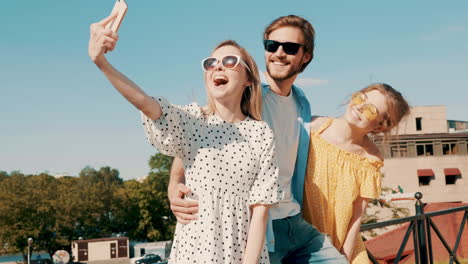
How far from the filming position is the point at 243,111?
8.44 feet

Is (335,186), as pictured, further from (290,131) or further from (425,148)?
(425,148)

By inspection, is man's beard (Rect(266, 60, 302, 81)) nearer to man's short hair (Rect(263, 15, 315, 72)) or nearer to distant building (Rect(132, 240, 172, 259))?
man's short hair (Rect(263, 15, 315, 72))

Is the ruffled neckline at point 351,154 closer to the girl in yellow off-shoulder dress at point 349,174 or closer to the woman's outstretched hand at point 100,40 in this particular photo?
the girl in yellow off-shoulder dress at point 349,174

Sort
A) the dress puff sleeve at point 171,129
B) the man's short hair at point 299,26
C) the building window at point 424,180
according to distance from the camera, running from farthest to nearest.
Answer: the building window at point 424,180 < the man's short hair at point 299,26 < the dress puff sleeve at point 171,129

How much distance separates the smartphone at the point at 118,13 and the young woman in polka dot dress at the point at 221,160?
226 millimetres

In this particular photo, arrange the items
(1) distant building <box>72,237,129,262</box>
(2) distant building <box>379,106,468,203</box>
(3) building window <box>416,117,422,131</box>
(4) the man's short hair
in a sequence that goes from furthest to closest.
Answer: (1) distant building <box>72,237,129,262</box>, (3) building window <box>416,117,422,131</box>, (2) distant building <box>379,106,468,203</box>, (4) the man's short hair

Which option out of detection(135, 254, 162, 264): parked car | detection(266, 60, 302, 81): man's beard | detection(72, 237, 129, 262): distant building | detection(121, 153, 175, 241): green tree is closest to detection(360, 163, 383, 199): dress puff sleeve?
detection(266, 60, 302, 81): man's beard

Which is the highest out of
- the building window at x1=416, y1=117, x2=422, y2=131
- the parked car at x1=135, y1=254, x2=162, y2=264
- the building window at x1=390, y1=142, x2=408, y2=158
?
the building window at x1=416, y1=117, x2=422, y2=131

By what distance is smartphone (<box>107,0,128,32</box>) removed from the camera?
1.89 metres

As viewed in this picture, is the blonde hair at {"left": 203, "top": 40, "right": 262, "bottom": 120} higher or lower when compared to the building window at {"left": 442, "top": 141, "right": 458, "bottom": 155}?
lower

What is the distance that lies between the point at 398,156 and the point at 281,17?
41970 mm

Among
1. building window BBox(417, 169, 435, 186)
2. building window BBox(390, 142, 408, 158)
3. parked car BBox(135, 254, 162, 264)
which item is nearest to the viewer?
building window BBox(417, 169, 435, 186)

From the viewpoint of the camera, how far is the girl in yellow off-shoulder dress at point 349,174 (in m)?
3.04

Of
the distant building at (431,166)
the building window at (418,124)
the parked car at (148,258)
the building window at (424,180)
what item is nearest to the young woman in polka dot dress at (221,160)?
the distant building at (431,166)
